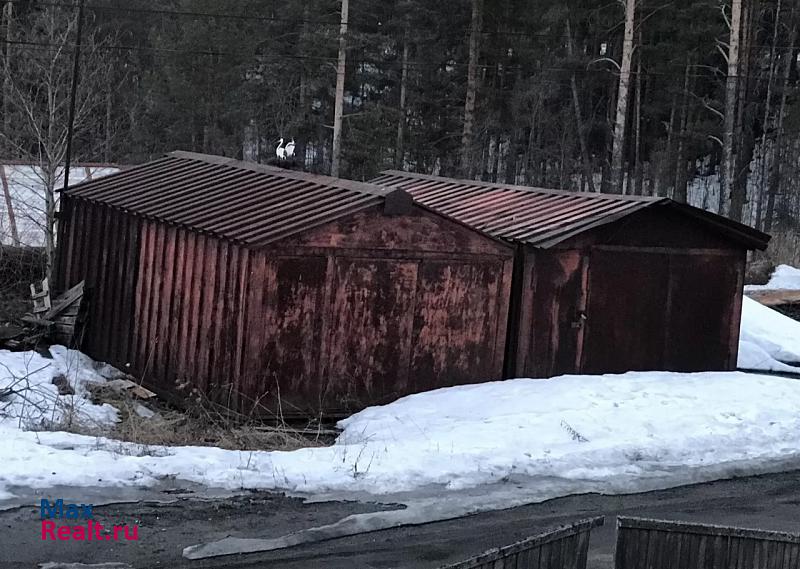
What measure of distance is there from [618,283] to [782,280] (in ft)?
39.5

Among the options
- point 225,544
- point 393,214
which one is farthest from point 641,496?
point 393,214

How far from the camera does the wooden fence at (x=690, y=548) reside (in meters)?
5.49

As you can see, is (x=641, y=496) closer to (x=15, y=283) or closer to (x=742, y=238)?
(x=742, y=238)

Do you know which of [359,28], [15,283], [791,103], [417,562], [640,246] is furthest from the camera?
[791,103]

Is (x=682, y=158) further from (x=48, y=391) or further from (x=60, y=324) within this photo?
(x=48, y=391)

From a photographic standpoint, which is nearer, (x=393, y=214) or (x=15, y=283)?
(x=393, y=214)

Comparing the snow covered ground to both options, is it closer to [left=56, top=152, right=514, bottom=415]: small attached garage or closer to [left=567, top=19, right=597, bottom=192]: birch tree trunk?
[left=56, top=152, right=514, bottom=415]: small attached garage

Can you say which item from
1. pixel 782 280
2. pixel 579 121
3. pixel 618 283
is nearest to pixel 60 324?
pixel 618 283

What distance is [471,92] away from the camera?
3322cm

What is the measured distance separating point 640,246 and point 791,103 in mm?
32029

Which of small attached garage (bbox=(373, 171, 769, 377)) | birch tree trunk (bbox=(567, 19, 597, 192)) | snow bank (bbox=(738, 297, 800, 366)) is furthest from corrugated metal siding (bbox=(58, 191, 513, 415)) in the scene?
birch tree trunk (bbox=(567, 19, 597, 192))

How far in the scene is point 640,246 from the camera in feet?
42.6

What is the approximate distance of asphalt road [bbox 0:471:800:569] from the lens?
6223 mm

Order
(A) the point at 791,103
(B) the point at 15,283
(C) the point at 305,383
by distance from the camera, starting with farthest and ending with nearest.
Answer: (A) the point at 791,103 < (B) the point at 15,283 < (C) the point at 305,383
